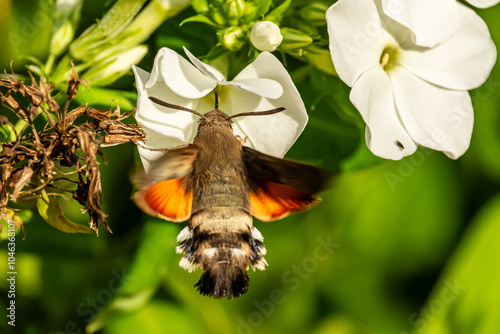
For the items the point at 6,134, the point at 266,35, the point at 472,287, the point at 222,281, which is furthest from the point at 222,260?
the point at 472,287

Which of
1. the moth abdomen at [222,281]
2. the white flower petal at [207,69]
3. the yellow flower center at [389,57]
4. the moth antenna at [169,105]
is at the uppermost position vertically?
the white flower petal at [207,69]

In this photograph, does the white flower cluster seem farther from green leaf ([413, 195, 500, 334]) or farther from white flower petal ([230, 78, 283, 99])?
green leaf ([413, 195, 500, 334])

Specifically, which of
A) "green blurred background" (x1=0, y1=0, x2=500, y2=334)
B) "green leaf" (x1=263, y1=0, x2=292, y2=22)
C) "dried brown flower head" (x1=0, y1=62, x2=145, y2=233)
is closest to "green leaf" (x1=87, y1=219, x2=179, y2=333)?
"green blurred background" (x1=0, y1=0, x2=500, y2=334)

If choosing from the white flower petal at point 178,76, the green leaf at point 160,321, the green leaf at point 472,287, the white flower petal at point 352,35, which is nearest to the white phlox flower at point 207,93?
the white flower petal at point 178,76

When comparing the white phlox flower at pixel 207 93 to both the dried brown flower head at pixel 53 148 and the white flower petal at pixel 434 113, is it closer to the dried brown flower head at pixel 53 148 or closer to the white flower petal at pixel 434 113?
the dried brown flower head at pixel 53 148

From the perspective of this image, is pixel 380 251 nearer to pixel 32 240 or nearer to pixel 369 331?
pixel 369 331

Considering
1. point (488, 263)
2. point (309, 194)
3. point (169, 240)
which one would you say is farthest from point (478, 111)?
point (169, 240)

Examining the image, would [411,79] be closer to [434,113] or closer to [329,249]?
[434,113]
